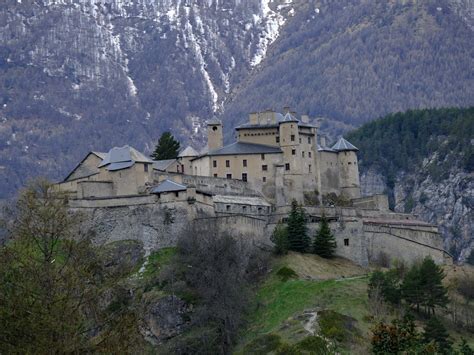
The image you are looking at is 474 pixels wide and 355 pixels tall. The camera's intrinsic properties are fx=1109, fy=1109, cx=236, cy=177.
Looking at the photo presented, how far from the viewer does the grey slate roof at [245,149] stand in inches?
3482

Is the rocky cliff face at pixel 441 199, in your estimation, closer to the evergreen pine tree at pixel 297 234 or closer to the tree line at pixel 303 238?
the tree line at pixel 303 238

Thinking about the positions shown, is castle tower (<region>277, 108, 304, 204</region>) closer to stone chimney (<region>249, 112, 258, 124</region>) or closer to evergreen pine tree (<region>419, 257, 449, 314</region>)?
stone chimney (<region>249, 112, 258, 124</region>)

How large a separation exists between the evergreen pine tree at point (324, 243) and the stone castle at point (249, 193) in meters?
0.93

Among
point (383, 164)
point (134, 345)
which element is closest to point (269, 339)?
point (134, 345)

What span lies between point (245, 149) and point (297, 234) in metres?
11.6

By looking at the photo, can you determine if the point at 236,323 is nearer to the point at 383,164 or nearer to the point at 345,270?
the point at 345,270

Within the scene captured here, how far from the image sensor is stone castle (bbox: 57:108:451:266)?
78500 millimetres

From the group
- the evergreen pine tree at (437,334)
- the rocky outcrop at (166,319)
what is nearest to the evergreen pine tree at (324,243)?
the rocky outcrop at (166,319)

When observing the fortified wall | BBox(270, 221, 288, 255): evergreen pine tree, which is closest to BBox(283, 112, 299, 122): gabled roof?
the fortified wall

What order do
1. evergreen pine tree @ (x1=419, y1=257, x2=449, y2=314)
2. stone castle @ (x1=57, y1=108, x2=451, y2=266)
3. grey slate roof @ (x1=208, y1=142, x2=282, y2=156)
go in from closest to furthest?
evergreen pine tree @ (x1=419, y1=257, x2=449, y2=314) < stone castle @ (x1=57, y1=108, x2=451, y2=266) < grey slate roof @ (x1=208, y1=142, x2=282, y2=156)

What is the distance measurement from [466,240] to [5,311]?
11340cm

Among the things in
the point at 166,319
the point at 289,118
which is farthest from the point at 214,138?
the point at 166,319

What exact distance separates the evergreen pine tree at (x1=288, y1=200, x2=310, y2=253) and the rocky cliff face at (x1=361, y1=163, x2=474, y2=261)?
53.9 m

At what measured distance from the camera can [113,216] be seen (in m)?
78.9
